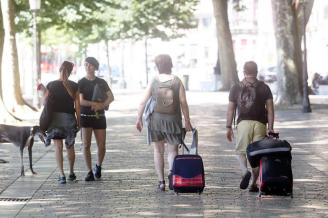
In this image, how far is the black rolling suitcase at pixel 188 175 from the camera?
8.95 m

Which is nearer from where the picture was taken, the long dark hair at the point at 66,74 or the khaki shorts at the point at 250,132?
the khaki shorts at the point at 250,132

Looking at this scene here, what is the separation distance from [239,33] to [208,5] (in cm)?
512

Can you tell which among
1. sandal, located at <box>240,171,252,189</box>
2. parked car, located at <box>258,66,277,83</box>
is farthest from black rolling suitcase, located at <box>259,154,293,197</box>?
parked car, located at <box>258,66,277,83</box>

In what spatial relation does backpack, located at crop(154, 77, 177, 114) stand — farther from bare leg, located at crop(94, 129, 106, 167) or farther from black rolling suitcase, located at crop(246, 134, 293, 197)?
bare leg, located at crop(94, 129, 106, 167)

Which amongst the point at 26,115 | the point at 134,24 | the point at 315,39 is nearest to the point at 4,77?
the point at 26,115

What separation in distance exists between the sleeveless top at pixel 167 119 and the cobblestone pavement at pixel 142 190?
0.73 m

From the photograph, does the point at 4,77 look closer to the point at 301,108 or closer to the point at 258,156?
the point at 301,108

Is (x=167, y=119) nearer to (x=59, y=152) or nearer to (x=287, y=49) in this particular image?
(x=59, y=152)

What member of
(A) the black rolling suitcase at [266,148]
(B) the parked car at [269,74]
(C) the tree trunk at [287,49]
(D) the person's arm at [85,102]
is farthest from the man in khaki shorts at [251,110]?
(B) the parked car at [269,74]

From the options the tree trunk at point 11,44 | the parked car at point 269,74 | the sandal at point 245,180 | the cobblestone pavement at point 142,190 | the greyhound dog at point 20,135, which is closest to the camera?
the cobblestone pavement at point 142,190

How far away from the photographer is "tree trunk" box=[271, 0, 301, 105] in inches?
1094

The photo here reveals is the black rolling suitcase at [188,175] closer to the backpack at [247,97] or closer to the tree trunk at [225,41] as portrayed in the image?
the backpack at [247,97]

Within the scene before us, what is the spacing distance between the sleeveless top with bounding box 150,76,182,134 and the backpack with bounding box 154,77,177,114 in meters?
0.04

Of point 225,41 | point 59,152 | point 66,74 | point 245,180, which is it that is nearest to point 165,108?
point 245,180
